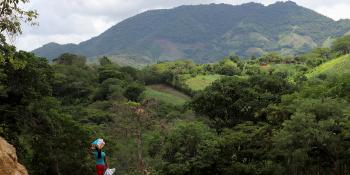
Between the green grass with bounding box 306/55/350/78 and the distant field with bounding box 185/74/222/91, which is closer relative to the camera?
the green grass with bounding box 306/55/350/78

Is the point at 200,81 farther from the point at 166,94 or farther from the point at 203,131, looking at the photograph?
the point at 203,131

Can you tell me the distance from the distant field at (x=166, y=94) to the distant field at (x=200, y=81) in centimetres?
310

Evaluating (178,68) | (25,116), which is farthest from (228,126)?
(178,68)

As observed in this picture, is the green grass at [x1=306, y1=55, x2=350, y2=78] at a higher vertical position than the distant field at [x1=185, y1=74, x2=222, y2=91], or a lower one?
higher

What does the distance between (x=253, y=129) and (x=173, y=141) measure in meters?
6.38

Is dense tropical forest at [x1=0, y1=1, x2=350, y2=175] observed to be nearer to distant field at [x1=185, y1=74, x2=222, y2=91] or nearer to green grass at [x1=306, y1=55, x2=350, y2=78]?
green grass at [x1=306, y1=55, x2=350, y2=78]

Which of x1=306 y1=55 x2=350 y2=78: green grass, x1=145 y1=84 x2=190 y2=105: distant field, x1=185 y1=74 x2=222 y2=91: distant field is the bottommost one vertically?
x1=145 y1=84 x2=190 y2=105: distant field

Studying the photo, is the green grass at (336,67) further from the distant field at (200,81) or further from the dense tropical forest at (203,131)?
the dense tropical forest at (203,131)

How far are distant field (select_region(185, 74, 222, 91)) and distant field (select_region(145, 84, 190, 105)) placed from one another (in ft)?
10.2

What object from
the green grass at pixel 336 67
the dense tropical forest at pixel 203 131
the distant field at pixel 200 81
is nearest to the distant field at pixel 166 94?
the distant field at pixel 200 81

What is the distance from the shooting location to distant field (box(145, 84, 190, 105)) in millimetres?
100875

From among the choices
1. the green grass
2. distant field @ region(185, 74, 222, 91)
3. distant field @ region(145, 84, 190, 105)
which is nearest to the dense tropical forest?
the green grass

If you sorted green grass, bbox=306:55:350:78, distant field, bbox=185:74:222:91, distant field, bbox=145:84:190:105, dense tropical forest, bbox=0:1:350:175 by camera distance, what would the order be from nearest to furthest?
dense tropical forest, bbox=0:1:350:175 → green grass, bbox=306:55:350:78 → distant field, bbox=145:84:190:105 → distant field, bbox=185:74:222:91

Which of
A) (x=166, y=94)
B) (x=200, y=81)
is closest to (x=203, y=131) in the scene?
(x=166, y=94)
